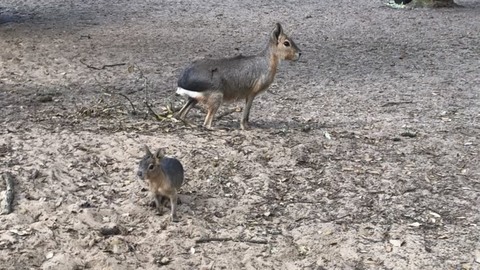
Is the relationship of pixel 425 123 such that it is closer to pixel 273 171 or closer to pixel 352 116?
pixel 352 116

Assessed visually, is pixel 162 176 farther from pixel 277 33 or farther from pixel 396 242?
pixel 277 33

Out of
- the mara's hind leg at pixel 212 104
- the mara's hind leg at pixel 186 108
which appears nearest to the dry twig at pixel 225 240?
the mara's hind leg at pixel 212 104

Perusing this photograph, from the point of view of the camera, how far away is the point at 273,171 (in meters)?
5.13

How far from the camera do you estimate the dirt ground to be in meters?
4.18

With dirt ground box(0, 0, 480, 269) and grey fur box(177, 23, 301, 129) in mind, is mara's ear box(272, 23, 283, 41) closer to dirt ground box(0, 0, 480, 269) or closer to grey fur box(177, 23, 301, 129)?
grey fur box(177, 23, 301, 129)

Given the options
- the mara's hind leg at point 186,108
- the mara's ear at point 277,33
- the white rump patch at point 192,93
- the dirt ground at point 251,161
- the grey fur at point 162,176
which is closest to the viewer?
the dirt ground at point 251,161

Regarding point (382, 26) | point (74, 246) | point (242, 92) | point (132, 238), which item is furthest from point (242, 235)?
point (382, 26)

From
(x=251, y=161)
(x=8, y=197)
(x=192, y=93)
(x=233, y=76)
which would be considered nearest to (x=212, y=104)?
(x=192, y=93)

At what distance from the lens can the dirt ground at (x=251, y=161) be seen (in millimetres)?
4184

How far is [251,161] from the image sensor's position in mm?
5227

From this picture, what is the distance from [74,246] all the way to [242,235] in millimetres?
991

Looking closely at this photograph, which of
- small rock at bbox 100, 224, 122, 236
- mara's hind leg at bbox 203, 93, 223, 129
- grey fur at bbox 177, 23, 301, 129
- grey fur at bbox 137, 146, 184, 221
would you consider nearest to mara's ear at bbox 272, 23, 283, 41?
grey fur at bbox 177, 23, 301, 129

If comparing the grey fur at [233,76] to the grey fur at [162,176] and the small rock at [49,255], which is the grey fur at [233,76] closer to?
the grey fur at [162,176]

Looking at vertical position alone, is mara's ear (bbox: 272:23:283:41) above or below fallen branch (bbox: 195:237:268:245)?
above
